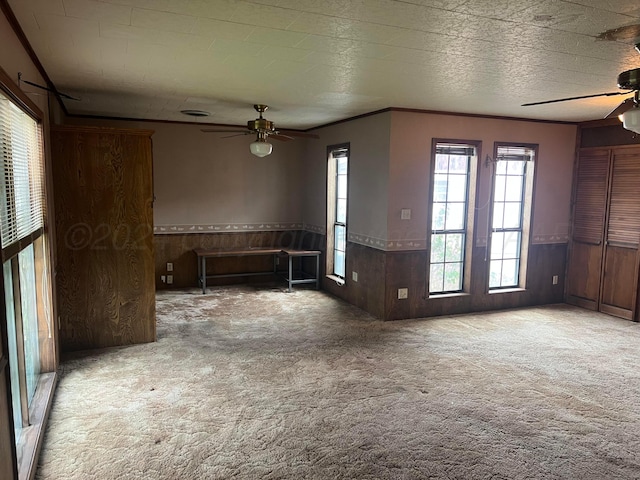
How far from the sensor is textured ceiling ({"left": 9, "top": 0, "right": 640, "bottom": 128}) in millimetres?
2137

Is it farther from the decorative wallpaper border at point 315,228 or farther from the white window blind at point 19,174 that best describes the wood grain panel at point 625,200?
the white window blind at point 19,174

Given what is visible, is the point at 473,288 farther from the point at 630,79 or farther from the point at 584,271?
the point at 630,79

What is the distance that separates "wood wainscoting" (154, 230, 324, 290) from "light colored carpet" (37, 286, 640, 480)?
5.66 ft

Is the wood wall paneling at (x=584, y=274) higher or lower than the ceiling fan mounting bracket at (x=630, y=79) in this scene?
lower

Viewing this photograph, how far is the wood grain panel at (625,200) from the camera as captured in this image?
199 inches

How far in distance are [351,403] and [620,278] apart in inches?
157

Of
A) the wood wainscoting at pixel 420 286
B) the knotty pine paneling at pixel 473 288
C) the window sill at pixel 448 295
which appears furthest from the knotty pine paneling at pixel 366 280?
the window sill at pixel 448 295

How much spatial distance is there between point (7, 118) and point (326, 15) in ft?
5.31

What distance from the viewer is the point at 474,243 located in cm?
532

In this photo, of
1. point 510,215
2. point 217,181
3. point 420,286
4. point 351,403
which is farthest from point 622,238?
point 217,181

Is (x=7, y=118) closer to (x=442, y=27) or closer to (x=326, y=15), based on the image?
(x=326, y=15)

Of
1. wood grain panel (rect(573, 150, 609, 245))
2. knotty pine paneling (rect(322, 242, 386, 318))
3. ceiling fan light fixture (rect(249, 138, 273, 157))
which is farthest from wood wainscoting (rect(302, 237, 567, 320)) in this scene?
ceiling fan light fixture (rect(249, 138, 273, 157))

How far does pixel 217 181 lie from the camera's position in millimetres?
6520

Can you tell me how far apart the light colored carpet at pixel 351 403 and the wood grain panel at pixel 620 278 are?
1.31ft
